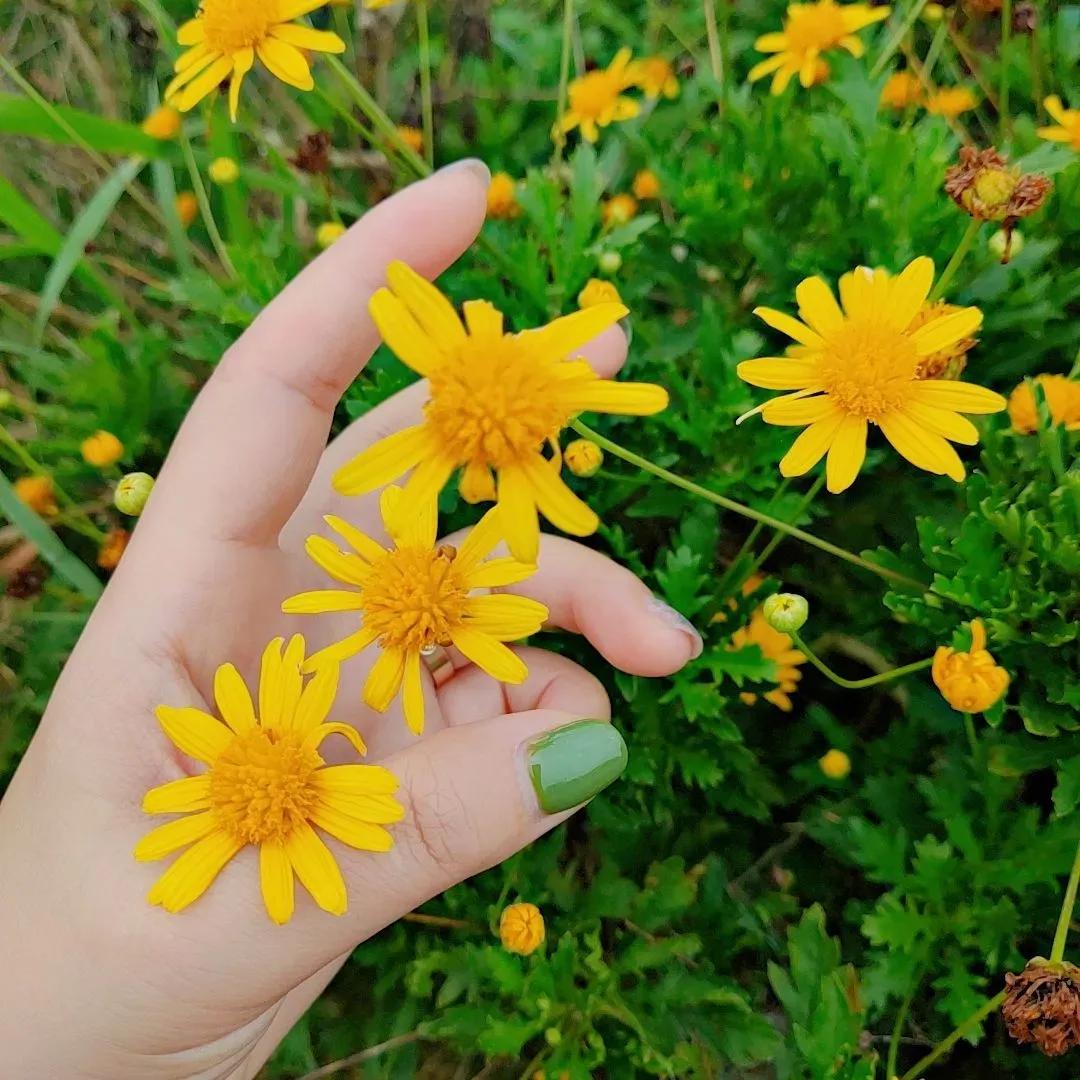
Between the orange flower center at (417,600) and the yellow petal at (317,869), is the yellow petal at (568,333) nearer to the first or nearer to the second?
the orange flower center at (417,600)

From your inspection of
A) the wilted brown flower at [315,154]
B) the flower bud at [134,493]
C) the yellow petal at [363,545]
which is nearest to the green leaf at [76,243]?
the wilted brown flower at [315,154]

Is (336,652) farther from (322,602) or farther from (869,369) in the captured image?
(869,369)

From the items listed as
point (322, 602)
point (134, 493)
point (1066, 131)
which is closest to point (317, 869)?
point (322, 602)

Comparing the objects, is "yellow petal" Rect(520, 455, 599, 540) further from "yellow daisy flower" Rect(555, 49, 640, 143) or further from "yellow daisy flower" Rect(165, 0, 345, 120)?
"yellow daisy flower" Rect(555, 49, 640, 143)

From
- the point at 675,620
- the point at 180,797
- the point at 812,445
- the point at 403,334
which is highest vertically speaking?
the point at 403,334

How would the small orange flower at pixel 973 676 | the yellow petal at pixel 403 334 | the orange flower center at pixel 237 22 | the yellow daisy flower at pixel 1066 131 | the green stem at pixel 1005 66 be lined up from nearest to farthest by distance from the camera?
the yellow petal at pixel 403 334, the small orange flower at pixel 973 676, the orange flower center at pixel 237 22, the yellow daisy flower at pixel 1066 131, the green stem at pixel 1005 66

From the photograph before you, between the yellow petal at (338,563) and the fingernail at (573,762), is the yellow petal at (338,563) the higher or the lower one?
the higher one

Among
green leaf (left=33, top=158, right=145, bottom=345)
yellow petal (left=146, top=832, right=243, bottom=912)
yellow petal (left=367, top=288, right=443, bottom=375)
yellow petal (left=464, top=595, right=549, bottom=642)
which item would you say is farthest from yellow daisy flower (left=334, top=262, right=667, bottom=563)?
green leaf (left=33, top=158, right=145, bottom=345)
